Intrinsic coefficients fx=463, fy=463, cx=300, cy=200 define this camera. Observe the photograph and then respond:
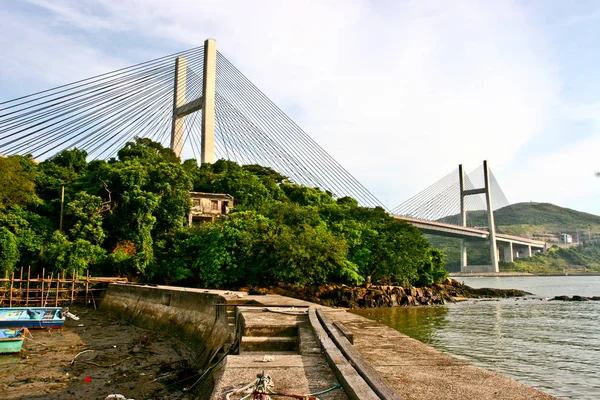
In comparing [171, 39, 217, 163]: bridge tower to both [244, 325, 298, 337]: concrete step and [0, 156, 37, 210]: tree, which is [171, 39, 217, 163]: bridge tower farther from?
[244, 325, 298, 337]: concrete step

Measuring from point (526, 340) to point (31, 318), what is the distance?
55.5 ft

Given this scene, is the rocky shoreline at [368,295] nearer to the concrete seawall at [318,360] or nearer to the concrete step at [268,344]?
the concrete seawall at [318,360]

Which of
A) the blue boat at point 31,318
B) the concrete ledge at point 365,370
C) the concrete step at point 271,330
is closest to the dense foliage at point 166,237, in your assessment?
the blue boat at point 31,318

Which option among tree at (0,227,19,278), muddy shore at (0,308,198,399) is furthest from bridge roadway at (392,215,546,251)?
muddy shore at (0,308,198,399)

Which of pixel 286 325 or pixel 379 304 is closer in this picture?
pixel 286 325

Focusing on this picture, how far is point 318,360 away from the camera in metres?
5.16

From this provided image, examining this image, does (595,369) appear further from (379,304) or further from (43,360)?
(379,304)

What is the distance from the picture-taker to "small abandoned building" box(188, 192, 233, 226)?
1439 inches

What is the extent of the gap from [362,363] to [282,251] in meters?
23.4

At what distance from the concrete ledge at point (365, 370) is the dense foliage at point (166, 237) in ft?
70.2

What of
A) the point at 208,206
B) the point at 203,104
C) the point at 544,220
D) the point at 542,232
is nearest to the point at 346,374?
the point at 203,104

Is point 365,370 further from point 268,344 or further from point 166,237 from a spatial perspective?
point 166,237

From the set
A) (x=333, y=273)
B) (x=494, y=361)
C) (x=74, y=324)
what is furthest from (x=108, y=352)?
(x=333, y=273)

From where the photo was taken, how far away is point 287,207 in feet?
109
